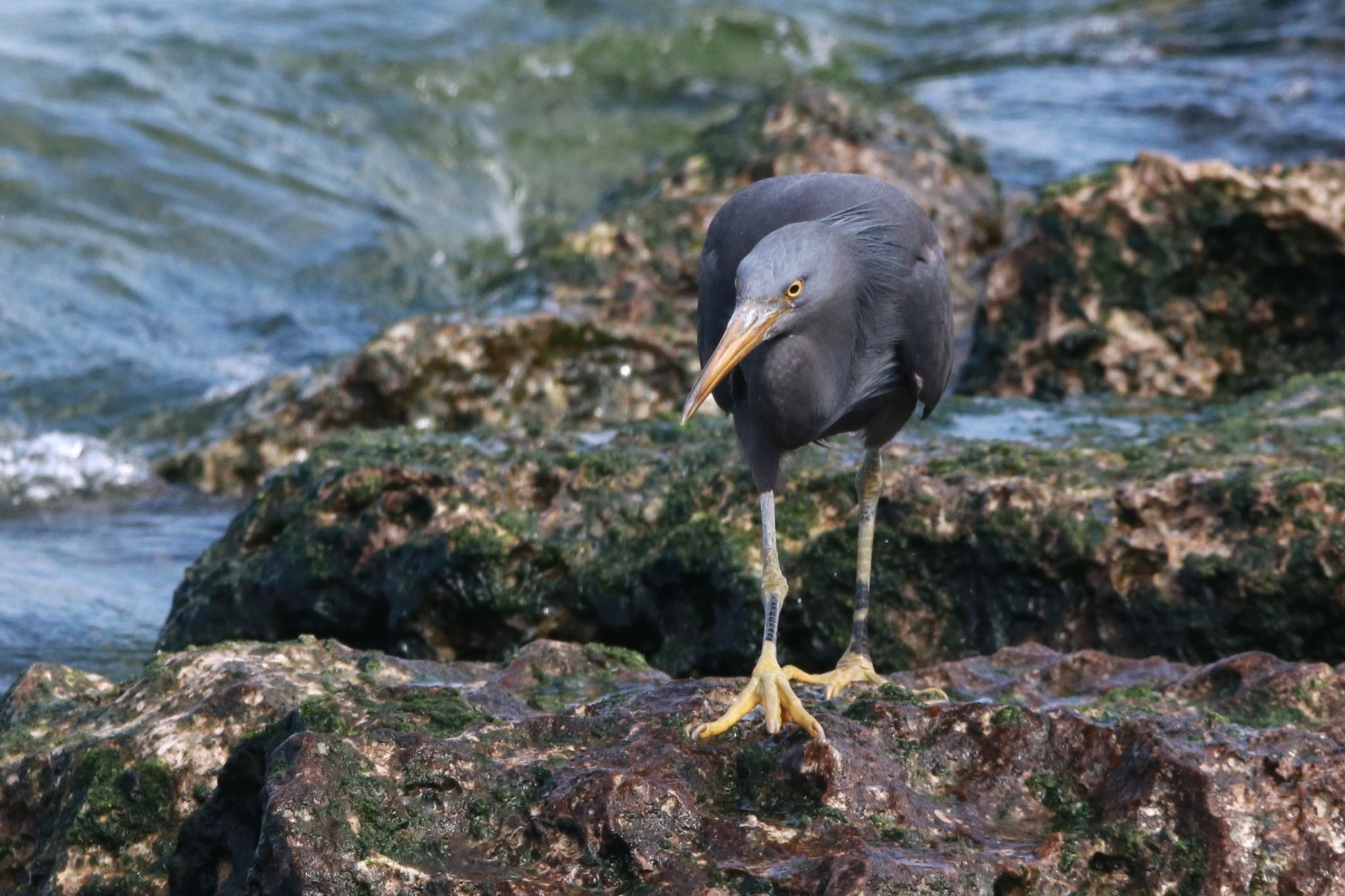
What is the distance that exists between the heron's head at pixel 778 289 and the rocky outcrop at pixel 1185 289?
3.31 metres

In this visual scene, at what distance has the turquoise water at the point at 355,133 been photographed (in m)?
9.52

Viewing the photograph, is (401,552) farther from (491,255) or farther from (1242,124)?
(1242,124)

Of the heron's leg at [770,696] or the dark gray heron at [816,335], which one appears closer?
the heron's leg at [770,696]

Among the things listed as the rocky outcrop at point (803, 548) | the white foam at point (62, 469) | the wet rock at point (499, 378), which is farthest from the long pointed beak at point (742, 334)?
the white foam at point (62, 469)

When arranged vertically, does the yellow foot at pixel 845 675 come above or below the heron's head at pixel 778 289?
below

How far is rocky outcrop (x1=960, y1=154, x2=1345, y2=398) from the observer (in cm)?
661

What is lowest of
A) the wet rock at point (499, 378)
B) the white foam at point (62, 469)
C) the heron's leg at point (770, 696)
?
the white foam at point (62, 469)

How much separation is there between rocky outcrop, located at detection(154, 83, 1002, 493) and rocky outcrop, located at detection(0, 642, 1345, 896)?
3575 millimetres

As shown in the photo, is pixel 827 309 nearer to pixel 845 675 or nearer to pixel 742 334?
pixel 742 334

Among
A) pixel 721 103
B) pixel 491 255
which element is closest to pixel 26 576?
pixel 491 255

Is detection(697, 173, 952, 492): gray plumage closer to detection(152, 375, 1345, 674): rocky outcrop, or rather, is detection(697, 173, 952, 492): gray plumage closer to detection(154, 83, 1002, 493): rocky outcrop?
detection(152, 375, 1345, 674): rocky outcrop

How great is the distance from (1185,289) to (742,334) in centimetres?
392

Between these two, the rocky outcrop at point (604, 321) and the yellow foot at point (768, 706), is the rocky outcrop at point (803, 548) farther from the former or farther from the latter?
the rocky outcrop at point (604, 321)

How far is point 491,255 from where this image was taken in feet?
40.4
